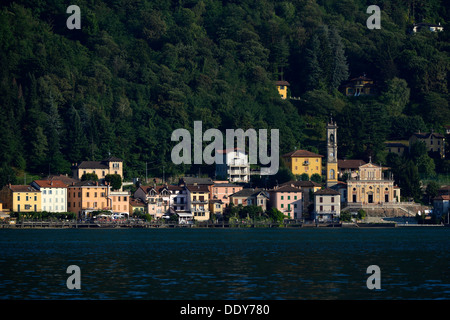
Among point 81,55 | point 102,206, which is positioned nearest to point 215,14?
point 81,55

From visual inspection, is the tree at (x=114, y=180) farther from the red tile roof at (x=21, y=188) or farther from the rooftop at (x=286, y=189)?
the rooftop at (x=286, y=189)

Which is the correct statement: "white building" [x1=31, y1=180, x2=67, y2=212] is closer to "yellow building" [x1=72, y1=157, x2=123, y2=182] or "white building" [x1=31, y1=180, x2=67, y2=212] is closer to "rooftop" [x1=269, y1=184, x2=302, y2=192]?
"yellow building" [x1=72, y1=157, x2=123, y2=182]

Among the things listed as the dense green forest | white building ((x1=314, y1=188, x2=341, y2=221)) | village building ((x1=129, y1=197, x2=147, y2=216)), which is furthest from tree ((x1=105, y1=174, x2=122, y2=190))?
white building ((x1=314, y1=188, x2=341, y2=221))

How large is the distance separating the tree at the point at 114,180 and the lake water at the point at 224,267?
32.0 meters

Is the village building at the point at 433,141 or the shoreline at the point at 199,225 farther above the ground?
the village building at the point at 433,141

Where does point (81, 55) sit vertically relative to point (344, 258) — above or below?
above

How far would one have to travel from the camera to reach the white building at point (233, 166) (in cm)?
13662

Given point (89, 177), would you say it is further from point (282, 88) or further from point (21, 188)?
point (282, 88)

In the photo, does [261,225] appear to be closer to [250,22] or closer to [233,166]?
[233,166]

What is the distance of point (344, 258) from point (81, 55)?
354 ft

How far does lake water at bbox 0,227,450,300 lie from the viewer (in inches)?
1761

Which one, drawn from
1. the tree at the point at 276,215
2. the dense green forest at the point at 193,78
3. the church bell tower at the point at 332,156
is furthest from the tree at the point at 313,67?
the tree at the point at 276,215
